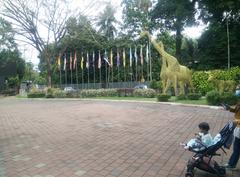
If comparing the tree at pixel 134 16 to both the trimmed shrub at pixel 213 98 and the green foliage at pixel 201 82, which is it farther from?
the trimmed shrub at pixel 213 98

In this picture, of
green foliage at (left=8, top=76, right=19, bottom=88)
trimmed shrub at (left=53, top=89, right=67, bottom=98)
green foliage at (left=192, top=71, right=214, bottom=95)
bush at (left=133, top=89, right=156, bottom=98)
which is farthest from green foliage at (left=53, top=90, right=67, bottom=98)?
green foliage at (left=8, top=76, right=19, bottom=88)

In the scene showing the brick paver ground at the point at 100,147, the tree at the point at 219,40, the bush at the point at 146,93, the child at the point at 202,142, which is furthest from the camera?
the tree at the point at 219,40

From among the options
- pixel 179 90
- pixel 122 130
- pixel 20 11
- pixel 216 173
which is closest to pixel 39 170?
pixel 216 173

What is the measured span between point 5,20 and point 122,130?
104ft

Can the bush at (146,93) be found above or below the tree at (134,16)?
below

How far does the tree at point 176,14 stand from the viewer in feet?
112

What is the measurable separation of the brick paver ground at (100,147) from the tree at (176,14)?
2424 centimetres

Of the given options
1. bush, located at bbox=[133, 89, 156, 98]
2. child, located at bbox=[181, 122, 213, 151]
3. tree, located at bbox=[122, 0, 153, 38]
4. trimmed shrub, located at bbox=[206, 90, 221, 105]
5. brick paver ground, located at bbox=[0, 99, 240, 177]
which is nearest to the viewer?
child, located at bbox=[181, 122, 213, 151]

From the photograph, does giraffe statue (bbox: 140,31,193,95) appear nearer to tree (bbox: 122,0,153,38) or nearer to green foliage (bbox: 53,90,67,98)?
green foliage (bbox: 53,90,67,98)

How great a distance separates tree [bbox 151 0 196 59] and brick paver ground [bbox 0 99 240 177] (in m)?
24.2

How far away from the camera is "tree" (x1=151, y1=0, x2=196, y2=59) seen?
34.1 m

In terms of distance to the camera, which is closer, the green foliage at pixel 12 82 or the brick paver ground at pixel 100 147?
the brick paver ground at pixel 100 147

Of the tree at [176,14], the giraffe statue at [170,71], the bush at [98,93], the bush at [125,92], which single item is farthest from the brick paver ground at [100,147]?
the tree at [176,14]

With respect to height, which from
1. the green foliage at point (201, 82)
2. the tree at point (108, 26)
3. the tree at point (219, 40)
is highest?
the tree at point (108, 26)
